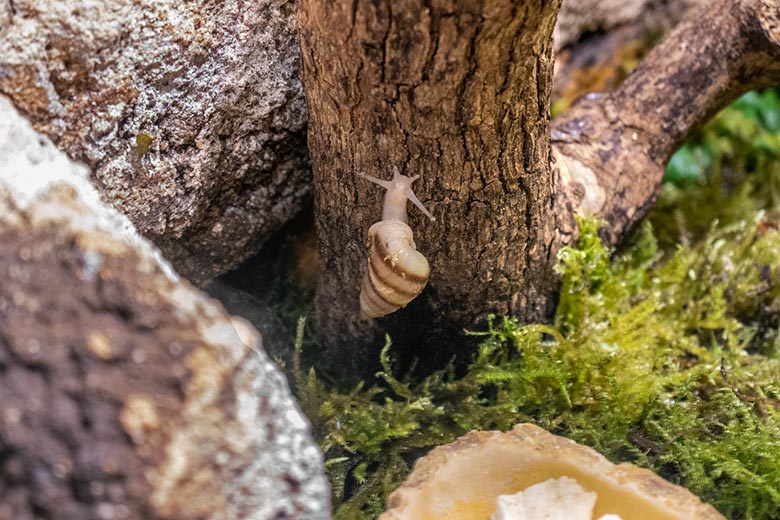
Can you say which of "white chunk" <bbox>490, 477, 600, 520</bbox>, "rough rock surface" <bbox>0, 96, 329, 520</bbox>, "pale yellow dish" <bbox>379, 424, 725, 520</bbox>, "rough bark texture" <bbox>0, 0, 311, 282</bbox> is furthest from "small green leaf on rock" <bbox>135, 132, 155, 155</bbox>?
"white chunk" <bbox>490, 477, 600, 520</bbox>

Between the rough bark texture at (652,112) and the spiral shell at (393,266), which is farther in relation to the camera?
the rough bark texture at (652,112)

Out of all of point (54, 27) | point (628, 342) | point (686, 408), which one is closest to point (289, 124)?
point (54, 27)

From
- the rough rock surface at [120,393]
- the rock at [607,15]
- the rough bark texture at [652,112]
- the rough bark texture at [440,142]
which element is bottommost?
the rough rock surface at [120,393]

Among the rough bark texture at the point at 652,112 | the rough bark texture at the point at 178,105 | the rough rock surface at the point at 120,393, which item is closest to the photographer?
the rough rock surface at the point at 120,393

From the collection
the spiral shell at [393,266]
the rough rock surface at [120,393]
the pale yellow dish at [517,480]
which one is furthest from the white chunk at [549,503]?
the spiral shell at [393,266]

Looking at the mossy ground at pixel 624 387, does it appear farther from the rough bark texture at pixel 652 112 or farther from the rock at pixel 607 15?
the rock at pixel 607 15

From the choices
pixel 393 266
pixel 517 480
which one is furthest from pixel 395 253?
pixel 517 480
